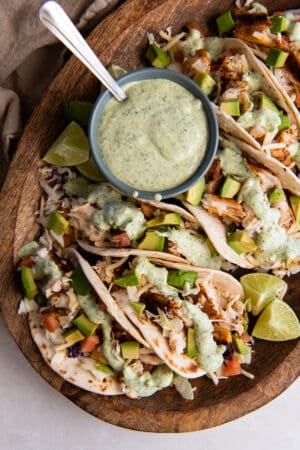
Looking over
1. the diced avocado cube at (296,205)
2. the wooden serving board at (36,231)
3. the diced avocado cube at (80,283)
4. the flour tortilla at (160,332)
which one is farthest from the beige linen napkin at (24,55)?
the diced avocado cube at (296,205)

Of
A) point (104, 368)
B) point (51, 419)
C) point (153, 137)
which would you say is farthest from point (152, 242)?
point (51, 419)

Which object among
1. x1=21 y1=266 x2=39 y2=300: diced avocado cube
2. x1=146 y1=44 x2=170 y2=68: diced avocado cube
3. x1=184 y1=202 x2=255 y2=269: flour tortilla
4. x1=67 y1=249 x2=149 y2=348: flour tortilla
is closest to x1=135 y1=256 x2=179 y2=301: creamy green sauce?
x1=67 y1=249 x2=149 y2=348: flour tortilla

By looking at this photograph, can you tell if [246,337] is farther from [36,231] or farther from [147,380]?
[36,231]

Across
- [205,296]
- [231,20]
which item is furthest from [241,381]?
[231,20]

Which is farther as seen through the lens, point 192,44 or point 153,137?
point 192,44

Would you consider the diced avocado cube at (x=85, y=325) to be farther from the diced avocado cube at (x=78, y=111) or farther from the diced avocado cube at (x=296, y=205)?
the diced avocado cube at (x=296, y=205)
